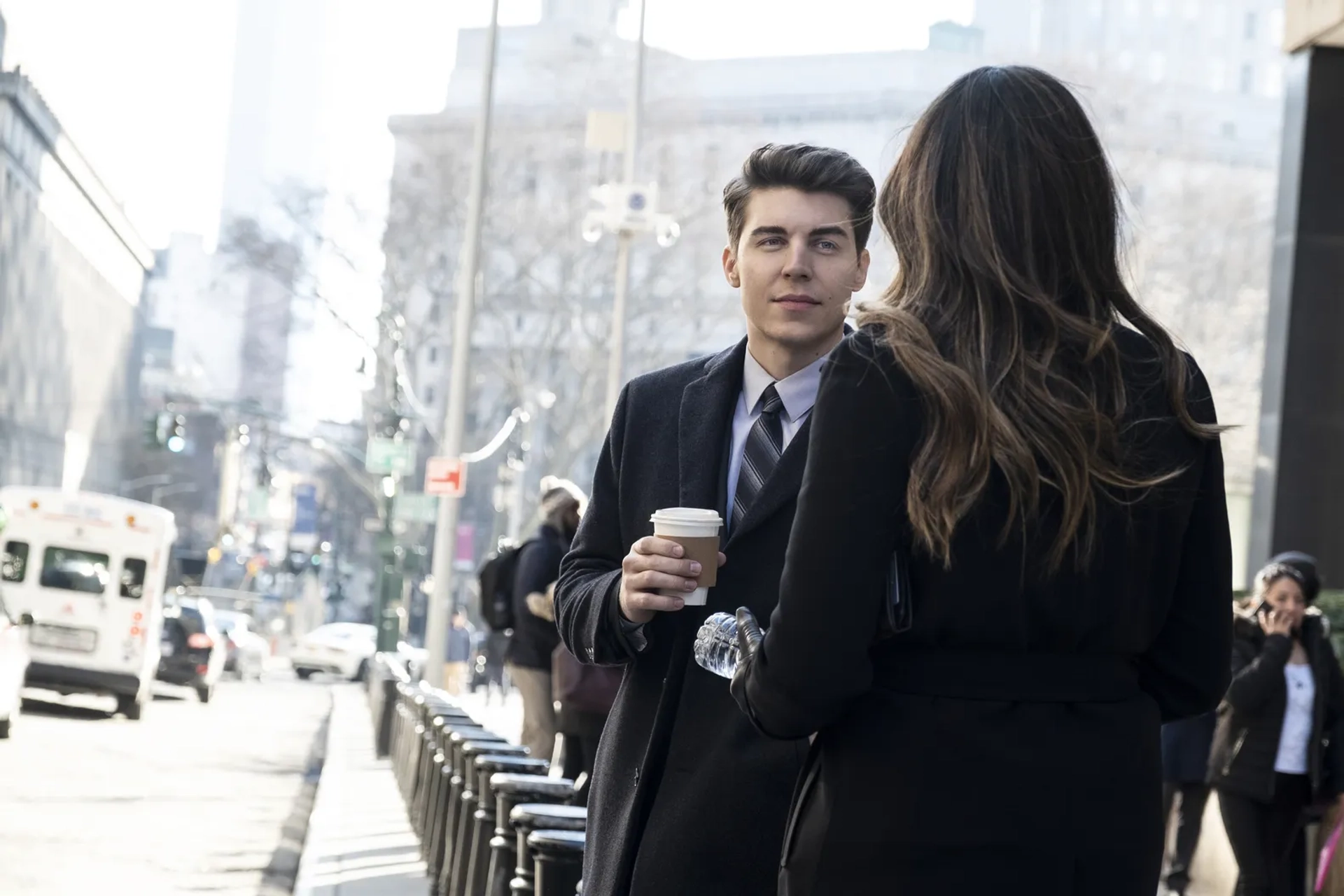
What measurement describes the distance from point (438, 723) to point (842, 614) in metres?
8.98

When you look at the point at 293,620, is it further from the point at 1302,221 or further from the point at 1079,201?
the point at 1079,201

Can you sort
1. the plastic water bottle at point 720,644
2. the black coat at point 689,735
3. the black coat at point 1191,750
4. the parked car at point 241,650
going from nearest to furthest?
the plastic water bottle at point 720,644
the black coat at point 689,735
the black coat at point 1191,750
the parked car at point 241,650

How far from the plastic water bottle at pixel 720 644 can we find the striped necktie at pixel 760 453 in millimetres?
488

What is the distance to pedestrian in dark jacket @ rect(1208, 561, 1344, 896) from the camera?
347 inches

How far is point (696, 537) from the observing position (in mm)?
3246

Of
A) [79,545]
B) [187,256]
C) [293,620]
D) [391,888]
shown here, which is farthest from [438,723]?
[187,256]

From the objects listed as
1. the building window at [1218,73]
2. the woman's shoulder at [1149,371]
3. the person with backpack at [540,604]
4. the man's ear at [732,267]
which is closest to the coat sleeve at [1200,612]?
the woman's shoulder at [1149,371]

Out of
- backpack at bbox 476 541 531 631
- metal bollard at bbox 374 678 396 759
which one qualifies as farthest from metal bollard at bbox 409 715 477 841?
metal bollard at bbox 374 678 396 759

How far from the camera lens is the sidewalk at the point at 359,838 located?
1040 centimetres

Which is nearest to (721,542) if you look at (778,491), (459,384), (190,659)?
(778,491)

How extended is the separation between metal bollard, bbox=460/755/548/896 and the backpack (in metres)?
4.55

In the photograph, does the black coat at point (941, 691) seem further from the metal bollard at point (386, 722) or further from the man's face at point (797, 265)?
the metal bollard at point (386, 722)

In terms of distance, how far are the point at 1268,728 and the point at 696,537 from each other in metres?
6.14

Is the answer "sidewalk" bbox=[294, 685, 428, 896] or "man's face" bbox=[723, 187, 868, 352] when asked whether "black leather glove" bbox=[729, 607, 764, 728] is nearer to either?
"man's face" bbox=[723, 187, 868, 352]
